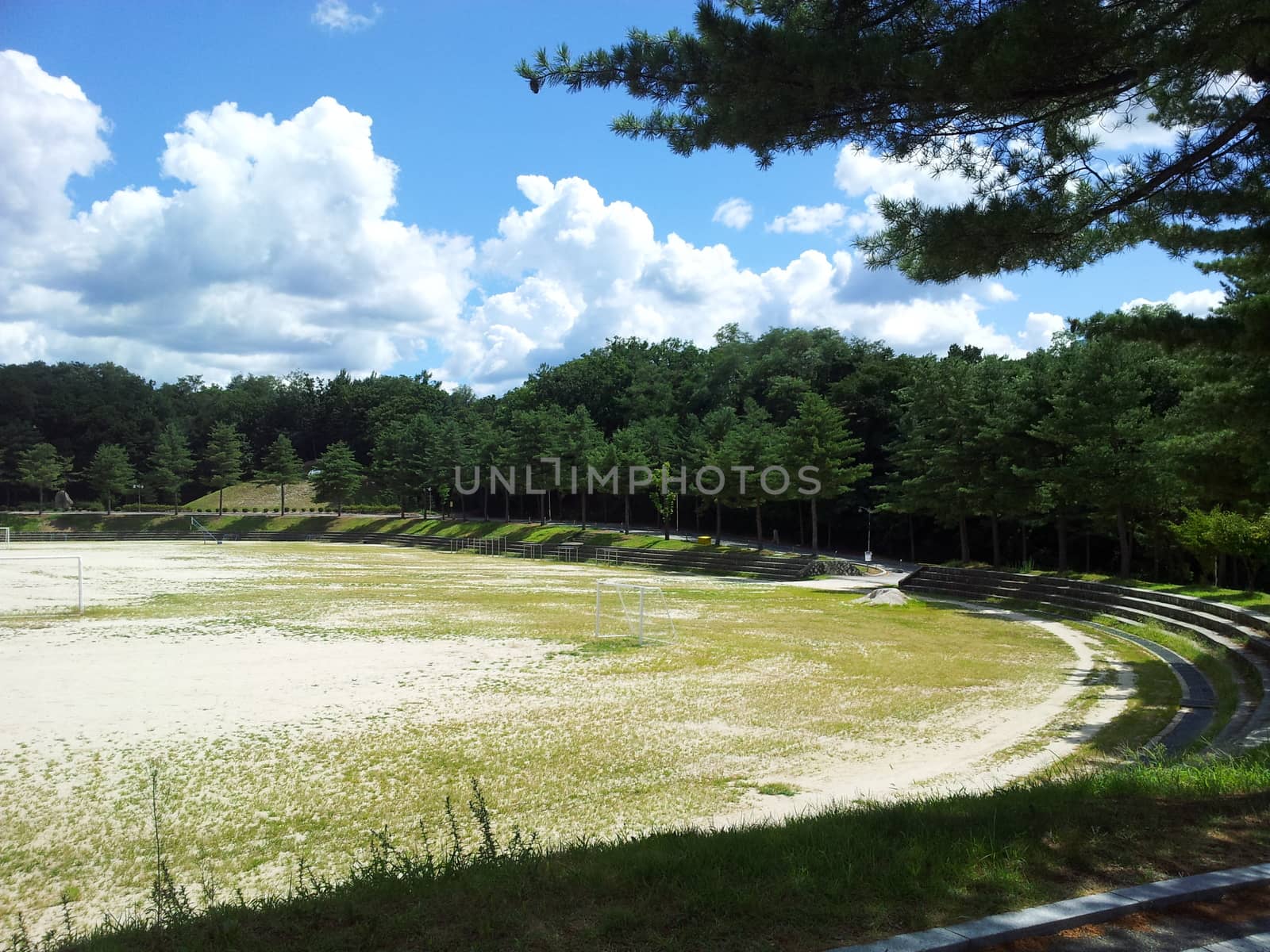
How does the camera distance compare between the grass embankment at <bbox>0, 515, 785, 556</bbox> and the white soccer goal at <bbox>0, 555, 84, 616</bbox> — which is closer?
the white soccer goal at <bbox>0, 555, 84, 616</bbox>

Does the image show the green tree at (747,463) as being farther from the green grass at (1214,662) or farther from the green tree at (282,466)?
the green tree at (282,466)

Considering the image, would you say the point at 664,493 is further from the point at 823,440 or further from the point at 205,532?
the point at 205,532

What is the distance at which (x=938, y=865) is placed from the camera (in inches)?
164

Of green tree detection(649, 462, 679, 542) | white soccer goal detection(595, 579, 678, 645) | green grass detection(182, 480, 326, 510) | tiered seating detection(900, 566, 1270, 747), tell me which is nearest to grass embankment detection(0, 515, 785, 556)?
green tree detection(649, 462, 679, 542)

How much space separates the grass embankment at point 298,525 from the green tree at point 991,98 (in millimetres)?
48414

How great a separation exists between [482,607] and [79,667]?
10.6 m

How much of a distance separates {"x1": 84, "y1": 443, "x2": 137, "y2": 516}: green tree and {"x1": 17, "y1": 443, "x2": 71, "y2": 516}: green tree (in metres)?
3.62

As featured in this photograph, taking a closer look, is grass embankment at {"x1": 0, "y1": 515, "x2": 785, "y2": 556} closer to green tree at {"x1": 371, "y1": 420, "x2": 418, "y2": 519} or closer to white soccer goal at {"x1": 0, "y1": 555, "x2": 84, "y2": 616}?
green tree at {"x1": 371, "y1": 420, "x2": 418, "y2": 519}

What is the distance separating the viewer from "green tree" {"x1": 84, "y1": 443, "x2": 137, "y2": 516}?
71875 millimetres

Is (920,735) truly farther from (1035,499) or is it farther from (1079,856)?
(1035,499)

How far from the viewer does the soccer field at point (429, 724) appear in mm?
7082

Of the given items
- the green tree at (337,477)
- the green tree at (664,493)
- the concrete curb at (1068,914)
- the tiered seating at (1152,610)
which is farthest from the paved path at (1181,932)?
the green tree at (337,477)

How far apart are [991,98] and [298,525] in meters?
68.8

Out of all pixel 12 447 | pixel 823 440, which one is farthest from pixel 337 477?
pixel 823 440
